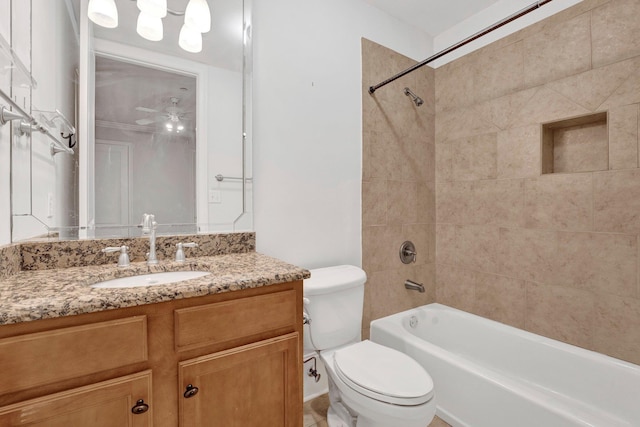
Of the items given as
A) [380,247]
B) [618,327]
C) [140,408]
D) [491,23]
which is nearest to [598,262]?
[618,327]

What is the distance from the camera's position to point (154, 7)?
4.38 feet

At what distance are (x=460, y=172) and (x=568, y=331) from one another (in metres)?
1.17

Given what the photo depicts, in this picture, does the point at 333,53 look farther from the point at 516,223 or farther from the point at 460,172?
the point at 516,223

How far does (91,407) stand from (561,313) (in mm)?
2214

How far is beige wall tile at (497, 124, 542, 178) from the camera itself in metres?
1.83

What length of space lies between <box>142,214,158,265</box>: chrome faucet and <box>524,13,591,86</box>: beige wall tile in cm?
227

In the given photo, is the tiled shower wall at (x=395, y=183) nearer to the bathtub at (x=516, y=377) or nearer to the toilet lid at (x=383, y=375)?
the bathtub at (x=516, y=377)

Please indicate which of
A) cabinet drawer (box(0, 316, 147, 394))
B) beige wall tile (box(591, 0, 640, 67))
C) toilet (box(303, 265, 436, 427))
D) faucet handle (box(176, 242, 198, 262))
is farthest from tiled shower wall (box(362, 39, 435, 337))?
cabinet drawer (box(0, 316, 147, 394))

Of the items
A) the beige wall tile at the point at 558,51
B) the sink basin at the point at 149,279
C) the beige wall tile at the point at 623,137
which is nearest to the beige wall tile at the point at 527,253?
the beige wall tile at the point at 623,137

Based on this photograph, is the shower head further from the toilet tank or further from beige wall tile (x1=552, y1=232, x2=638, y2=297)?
the toilet tank

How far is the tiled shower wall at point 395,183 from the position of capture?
2.01 metres

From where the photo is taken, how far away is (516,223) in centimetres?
192

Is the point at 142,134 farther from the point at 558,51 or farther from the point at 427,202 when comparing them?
the point at 558,51

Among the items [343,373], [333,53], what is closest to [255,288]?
[343,373]
